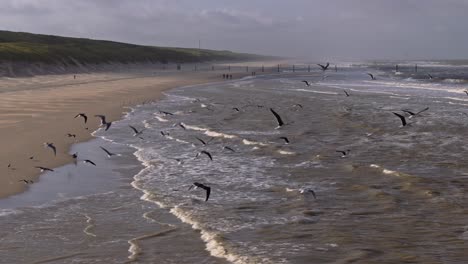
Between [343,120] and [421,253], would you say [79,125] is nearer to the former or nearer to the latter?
[343,120]

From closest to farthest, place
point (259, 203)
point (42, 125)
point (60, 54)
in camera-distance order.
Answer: point (259, 203) < point (42, 125) < point (60, 54)

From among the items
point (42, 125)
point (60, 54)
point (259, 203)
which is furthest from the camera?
point (60, 54)

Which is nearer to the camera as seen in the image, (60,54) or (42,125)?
(42,125)

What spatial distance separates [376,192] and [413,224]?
242cm

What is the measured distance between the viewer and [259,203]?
36.7ft

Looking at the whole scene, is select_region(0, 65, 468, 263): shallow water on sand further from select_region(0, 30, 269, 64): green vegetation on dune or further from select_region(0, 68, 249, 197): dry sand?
select_region(0, 30, 269, 64): green vegetation on dune

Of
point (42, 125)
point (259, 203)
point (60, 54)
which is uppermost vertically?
point (60, 54)

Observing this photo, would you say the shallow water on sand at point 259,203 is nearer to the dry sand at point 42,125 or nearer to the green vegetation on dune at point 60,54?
the dry sand at point 42,125

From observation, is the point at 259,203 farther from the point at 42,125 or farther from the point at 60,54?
the point at 60,54

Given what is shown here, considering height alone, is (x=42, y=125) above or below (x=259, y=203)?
above

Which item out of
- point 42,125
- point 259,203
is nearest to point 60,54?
point 42,125

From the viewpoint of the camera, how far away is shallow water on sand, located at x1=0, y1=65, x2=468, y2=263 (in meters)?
8.31

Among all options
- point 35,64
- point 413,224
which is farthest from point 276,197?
point 35,64

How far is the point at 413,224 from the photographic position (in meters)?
9.65
